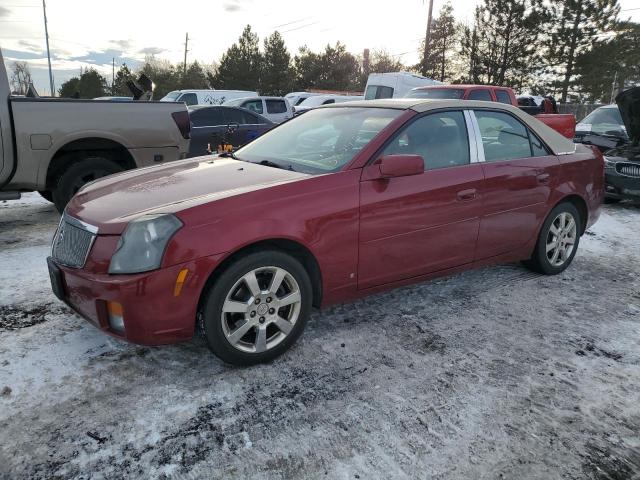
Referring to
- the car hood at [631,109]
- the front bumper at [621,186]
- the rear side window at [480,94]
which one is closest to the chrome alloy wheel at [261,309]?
the car hood at [631,109]

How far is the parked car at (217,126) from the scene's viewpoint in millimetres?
10727

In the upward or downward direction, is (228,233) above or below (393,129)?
below

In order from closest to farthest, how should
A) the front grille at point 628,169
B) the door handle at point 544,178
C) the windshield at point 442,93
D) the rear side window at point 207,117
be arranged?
1. the door handle at point 544,178
2. the front grille at point 628,169
3. the windshield at point 442,93
4. the rear side window at point 207,117

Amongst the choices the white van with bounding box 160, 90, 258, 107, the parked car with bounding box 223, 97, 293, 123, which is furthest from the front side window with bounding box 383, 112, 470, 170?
the white van with bounding box 160, 90, 258, 107

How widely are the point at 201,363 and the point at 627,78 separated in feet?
130

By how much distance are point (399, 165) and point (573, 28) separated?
35992mm

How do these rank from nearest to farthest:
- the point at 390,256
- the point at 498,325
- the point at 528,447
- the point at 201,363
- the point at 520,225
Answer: the point at 528,447, the point at 201,363, the point at 390,256, the point at 498,325, the point at 520,225

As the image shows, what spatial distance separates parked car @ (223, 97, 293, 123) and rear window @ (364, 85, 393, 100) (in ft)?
9.11

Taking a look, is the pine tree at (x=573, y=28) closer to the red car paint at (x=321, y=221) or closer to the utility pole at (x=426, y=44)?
the utility pole at (x=426, y=44)

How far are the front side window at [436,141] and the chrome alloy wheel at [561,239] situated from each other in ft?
4.48

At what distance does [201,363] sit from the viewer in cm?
304

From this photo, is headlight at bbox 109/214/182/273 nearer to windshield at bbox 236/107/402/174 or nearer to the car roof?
windshield at bbox 236/107/402/174

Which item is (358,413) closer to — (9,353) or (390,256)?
(390,256)

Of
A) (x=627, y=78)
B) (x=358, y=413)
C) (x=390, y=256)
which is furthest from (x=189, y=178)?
(x=627, y=78)
